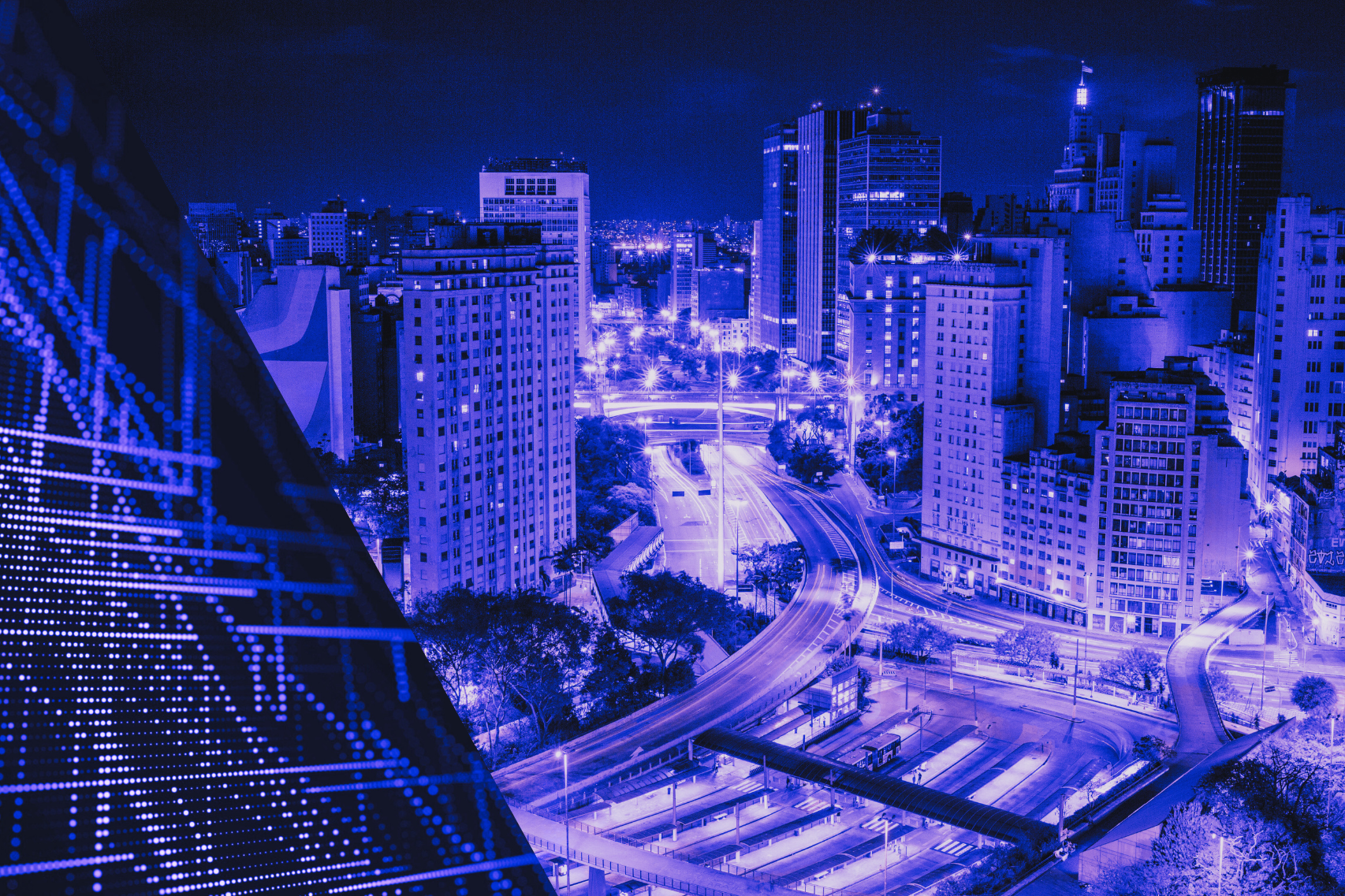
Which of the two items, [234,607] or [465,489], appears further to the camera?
[465,489]

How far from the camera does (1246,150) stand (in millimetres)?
35938

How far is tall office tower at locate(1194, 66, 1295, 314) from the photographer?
3578cm

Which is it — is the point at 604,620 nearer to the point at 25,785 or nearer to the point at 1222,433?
the point at 1222,433

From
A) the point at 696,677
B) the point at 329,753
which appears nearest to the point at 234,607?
the point at 329,753

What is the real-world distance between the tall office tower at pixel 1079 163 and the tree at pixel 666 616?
22.2 metres

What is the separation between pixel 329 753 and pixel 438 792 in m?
0.28

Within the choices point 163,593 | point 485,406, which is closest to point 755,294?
point 485,406

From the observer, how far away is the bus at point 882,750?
13.0m

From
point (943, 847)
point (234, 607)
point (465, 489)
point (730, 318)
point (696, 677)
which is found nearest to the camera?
point (234, 607)

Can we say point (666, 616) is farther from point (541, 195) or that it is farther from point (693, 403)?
point (541, 195)

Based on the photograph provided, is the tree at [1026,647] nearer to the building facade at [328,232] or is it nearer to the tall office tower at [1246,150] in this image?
the tall office tower at [1246,150]

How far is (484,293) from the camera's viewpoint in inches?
646

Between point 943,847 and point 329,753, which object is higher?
point 329,753

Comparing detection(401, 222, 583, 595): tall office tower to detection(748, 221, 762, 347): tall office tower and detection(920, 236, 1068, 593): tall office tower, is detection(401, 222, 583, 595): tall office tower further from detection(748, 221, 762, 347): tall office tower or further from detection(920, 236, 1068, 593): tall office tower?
detection(748, 221, 762, 347): tall office tower
